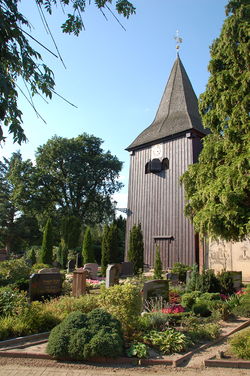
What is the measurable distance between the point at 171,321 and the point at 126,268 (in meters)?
12.4

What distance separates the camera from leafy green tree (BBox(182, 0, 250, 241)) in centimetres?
867

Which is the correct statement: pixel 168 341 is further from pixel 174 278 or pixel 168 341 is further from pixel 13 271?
pixel 13 271

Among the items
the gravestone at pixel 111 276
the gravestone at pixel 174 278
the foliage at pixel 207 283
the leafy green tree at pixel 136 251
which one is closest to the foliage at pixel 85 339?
the gravestone at pixel 111 276

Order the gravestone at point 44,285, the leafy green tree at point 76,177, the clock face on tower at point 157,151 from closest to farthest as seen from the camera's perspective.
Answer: the gravestone at point 44,285 < the clock face on tower at point 157,151 < the leafy green tree at point 76,177

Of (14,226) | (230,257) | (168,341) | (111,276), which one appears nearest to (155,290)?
(111,276)

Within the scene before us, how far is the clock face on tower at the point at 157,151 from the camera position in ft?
78.6

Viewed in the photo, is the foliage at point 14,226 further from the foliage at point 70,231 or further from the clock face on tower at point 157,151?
the clock face on tower at point 157,151

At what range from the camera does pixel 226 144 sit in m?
9.62

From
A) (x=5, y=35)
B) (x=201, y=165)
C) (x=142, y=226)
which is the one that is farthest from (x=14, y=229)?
(x=5, y=35)

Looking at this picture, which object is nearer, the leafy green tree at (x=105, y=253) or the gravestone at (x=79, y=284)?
the gravestone at (x=79, y=284)

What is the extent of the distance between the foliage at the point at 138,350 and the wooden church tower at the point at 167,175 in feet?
50.4

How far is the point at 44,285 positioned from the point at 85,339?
5170mm

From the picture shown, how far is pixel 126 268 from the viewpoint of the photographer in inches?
768

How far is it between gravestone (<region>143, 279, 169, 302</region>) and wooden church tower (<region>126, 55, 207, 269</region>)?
11.4 m
